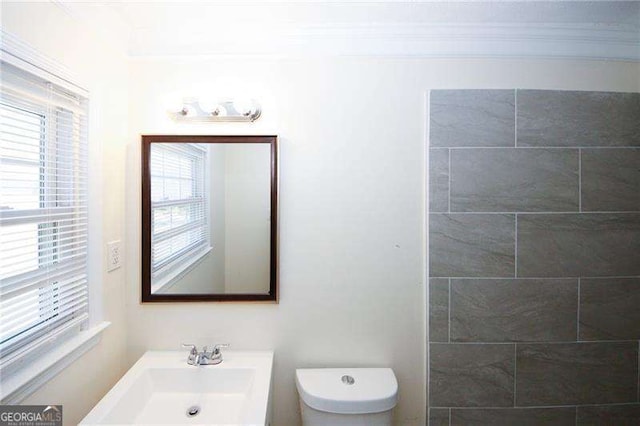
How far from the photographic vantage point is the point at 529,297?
143 cm

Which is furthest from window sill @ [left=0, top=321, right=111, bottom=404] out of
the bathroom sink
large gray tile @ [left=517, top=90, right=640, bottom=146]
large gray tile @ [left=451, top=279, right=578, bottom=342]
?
large gray tile @ [left=517, top=90, right=640, bottom=146]

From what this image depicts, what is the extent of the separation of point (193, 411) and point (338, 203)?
1.05 meters

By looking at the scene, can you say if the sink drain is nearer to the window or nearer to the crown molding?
the window

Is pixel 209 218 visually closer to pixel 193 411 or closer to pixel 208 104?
pixel 208 104

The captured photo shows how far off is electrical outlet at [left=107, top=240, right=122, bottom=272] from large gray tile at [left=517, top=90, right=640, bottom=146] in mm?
1868

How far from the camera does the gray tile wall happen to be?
55.8 inches

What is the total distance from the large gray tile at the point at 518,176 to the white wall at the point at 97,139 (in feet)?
4.95

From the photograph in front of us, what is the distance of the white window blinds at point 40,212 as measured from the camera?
894mm

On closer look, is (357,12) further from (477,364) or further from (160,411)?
(160,411)

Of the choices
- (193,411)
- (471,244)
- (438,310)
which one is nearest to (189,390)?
(193,411)

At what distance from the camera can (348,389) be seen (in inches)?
50.9

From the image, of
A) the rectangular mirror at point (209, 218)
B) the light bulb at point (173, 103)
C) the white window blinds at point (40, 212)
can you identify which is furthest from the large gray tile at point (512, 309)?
the white window blinds at point (40, 212)

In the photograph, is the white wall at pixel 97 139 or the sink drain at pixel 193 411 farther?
the sink drain at pixel 193 411

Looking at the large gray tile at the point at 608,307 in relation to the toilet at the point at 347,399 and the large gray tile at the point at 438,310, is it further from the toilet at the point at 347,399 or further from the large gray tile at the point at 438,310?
the toilet at the point at 347,399
